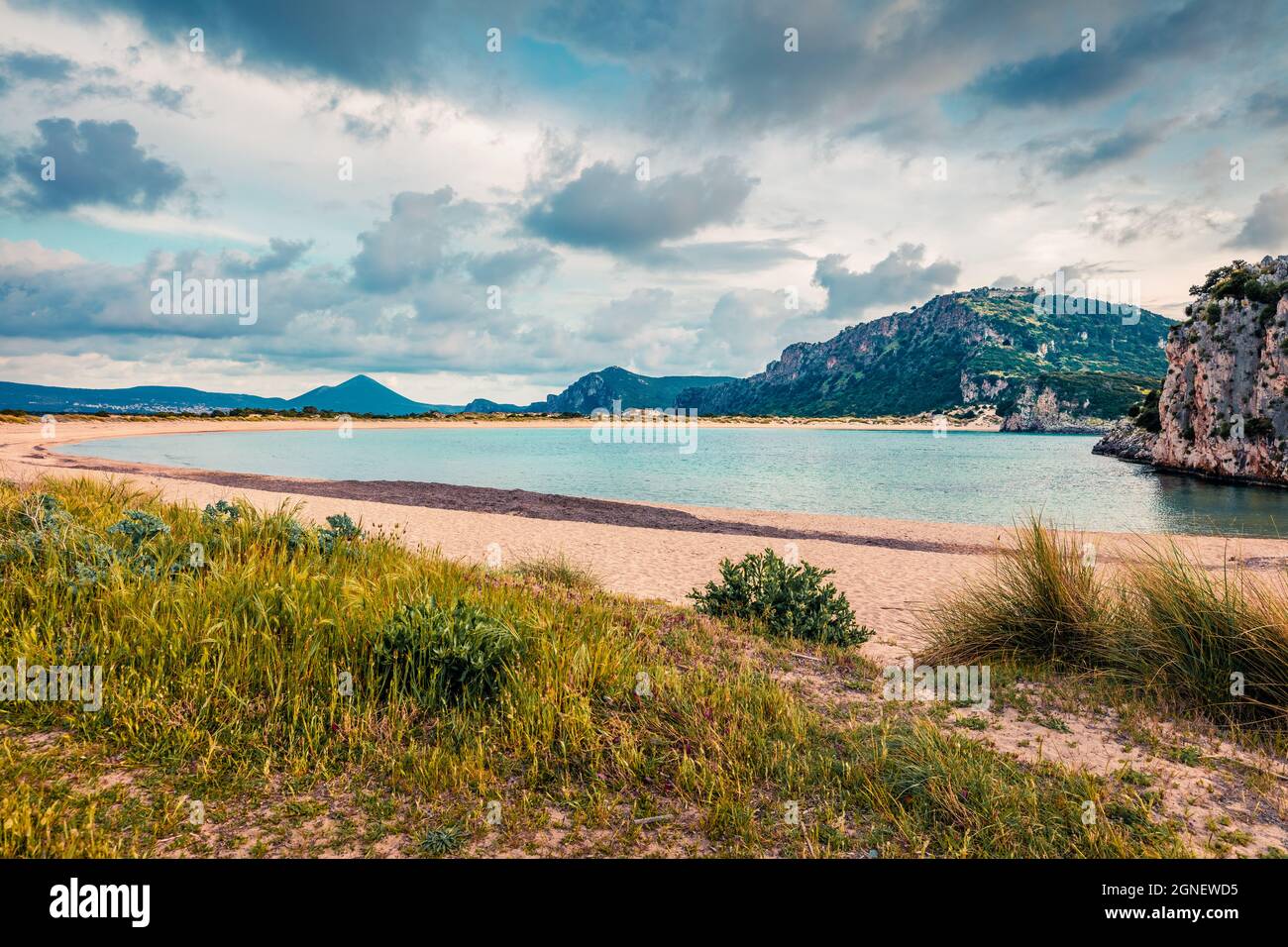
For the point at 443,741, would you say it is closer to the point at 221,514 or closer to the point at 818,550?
the point at 221,514

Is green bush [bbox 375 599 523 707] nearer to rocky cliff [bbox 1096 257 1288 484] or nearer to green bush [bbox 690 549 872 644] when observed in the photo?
green bush [bbox 690 549 872 644]

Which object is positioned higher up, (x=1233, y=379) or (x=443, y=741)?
(x=1233, y=379)

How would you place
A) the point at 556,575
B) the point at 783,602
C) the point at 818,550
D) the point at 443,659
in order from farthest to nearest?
the point at 818,550 → the point at 556,575 → the point at 783,602 → the point at 443,659

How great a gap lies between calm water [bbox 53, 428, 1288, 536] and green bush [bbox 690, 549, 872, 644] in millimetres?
16034

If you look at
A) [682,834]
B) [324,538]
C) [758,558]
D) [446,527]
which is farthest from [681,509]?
[682,834]

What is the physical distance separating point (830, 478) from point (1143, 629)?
164ft

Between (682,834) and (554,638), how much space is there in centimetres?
241

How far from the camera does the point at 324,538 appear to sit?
9.09m

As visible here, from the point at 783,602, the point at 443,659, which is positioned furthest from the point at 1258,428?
the point at 443,659

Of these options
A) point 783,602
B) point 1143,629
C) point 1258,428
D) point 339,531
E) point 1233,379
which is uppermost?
point 1233,379

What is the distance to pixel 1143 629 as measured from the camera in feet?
22.5

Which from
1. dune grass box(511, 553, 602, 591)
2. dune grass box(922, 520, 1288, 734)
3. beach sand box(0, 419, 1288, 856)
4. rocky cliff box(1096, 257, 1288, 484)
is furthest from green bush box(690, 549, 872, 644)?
rocky cliff box(1096, 257, 1288, 484)

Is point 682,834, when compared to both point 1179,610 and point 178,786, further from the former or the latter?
point 1179,610

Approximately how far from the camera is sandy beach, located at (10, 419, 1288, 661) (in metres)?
14.9
